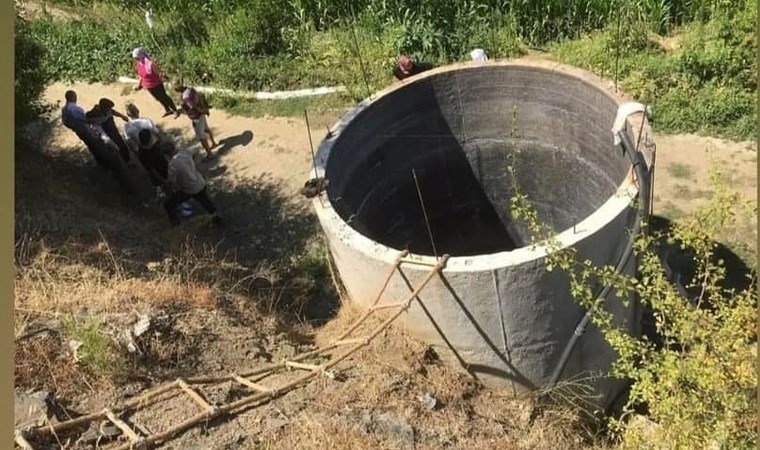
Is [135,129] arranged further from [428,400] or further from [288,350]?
[428,400]

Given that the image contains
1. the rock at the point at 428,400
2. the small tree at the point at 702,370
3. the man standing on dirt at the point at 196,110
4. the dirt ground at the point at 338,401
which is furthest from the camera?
the man standing on dirt at the point at 196,110

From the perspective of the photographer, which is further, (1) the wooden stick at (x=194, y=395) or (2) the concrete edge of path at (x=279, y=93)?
(2) the concrete edge of path at (x=279, y=93)

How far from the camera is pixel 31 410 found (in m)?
5.03

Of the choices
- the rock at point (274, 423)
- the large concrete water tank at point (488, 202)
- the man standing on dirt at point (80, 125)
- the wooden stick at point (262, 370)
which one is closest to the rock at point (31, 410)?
the wooden stick at point (262, 370)

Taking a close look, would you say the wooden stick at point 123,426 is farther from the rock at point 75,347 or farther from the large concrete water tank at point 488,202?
the large concrete water tank at point 488,202

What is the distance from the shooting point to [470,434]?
5.46m

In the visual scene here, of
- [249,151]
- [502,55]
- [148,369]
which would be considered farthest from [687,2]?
[148,369]

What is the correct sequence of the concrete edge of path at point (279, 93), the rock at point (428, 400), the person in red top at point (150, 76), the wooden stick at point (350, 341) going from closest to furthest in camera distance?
the rock at point (428, 400) → the wooden stick at point (350, 341) → the person in red top at point (150, 76) → the concrete edge of path at point (279, 93)

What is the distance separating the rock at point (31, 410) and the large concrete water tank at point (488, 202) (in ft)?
7.25

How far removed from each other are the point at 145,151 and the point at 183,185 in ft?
2.54

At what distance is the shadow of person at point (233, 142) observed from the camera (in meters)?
9.96

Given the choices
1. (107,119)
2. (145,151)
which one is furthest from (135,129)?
(107,119)

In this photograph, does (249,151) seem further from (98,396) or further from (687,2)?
(687,2)

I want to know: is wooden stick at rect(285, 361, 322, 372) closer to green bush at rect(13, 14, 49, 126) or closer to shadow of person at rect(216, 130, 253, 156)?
green bush at rect(13, 14, 49, 126)
